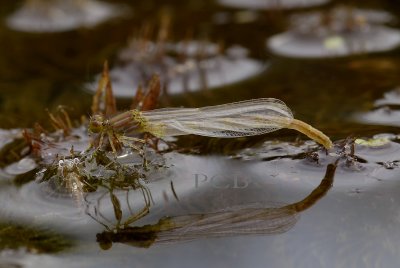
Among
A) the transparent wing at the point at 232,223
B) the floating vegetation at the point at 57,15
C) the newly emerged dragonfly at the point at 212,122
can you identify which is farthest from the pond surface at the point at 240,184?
the floating vegetation at the point at 57,15

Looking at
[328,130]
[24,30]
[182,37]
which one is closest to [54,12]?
[24,30]

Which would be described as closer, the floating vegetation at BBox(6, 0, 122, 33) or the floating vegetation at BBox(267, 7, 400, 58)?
the floating vegetation at BBox(267, 7, 400, 58)

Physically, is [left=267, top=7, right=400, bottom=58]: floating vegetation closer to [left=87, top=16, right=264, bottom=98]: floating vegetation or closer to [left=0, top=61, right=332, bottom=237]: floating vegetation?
[left=87, top=16, right=264, bottom=98]: floating vegetation

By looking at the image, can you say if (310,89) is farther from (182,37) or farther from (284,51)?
(182,37)

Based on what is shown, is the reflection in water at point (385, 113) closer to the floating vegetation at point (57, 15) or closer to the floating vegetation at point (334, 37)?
the floating vegetation at point (334, 37)

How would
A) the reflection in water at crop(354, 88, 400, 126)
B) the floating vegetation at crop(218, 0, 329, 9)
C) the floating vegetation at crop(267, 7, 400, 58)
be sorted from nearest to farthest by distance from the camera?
the reflection in water at crop(354, 88, 400, 126)
the floating vegetation at crop(267, 7, 400, 58)
the floating vegetation at crop(218, 0, 329, 9)

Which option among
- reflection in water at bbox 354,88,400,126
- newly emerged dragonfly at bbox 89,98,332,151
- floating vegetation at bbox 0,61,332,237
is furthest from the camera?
reflection in water at bbox 354,88,400,126

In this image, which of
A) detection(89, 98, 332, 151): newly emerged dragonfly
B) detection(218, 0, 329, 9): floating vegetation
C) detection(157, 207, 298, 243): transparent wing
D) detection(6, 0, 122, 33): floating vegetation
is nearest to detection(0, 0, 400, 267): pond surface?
detection(157, 207, 298, 243): transparent wing

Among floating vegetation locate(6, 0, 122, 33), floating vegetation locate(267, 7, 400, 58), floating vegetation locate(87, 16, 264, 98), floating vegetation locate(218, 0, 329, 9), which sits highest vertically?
floating vegetation locate(218, 0, 329, 9)
